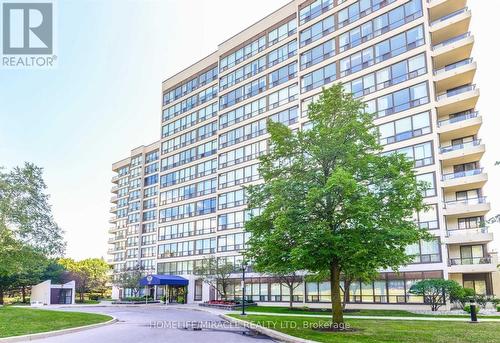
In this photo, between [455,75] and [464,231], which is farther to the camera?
[455,75]

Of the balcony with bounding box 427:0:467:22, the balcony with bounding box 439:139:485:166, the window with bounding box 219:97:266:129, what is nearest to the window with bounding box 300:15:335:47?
the window with bounding box 219:97:266:129

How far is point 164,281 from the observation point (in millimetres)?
60906

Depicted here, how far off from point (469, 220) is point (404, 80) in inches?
569

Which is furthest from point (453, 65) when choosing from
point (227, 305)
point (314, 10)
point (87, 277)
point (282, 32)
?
point (87, 277)

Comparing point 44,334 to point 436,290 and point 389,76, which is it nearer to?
point 436,290

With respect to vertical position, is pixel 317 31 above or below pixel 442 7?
above

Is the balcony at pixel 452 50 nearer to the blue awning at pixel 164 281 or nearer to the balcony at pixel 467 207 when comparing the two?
the balcony at pixel 467 207

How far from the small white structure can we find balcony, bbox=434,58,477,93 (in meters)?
53.5

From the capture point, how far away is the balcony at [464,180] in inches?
1524

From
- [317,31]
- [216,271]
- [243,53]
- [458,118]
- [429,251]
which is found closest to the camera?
[429,251]

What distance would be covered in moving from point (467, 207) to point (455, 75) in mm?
→ 12182

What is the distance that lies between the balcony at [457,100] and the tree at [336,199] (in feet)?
69.5

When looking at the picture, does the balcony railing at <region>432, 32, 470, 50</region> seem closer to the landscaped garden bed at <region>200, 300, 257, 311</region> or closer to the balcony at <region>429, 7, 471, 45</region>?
the balcony at <region>429, 7, 471, 45</region>

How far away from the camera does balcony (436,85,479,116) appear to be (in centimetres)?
4050
